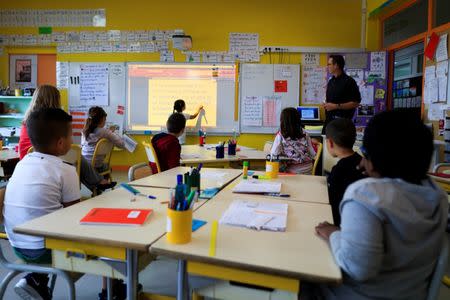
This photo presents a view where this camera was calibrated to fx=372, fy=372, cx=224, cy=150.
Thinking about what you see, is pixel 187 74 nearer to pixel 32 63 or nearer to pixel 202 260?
pixel 32 63

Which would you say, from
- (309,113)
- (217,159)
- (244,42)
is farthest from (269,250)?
(244,42)

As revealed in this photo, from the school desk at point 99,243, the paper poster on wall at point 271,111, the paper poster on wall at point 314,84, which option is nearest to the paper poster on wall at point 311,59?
the paper poster on wall at point 314,84

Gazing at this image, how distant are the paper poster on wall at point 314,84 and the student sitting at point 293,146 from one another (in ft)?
10.3

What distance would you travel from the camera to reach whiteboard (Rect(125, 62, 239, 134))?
614 centimetres

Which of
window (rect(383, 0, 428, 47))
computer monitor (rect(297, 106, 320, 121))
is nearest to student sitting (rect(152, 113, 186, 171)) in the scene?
Answer: computer monitor (rect(297, 106, 320, 121))

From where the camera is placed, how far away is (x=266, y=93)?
608 centimetres

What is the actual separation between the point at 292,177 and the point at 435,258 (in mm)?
1309

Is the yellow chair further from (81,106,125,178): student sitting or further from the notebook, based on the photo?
the notebook

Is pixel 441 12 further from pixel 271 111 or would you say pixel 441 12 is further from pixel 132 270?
pixel 132 270

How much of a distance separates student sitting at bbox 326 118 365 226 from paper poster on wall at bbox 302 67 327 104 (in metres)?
4.04

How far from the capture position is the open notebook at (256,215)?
1.32 meters

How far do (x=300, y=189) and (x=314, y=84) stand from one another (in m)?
4.33

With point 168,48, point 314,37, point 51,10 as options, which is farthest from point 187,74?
point 51,10

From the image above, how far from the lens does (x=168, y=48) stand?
243 inches
